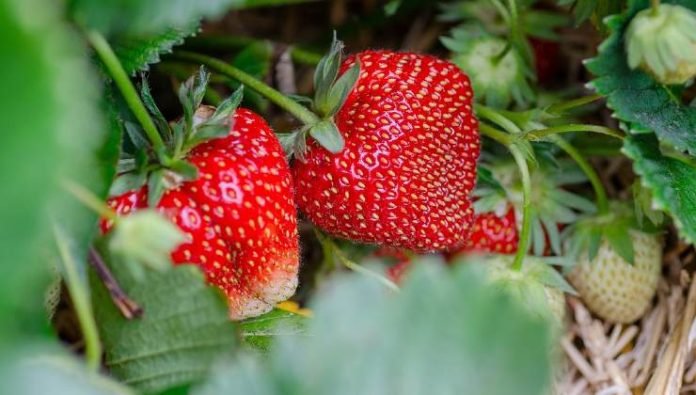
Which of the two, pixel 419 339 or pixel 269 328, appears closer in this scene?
pixel 419 339

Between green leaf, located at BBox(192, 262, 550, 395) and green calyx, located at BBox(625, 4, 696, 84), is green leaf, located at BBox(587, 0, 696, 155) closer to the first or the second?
green calyx, located at BBox(625, 4, 696, 84)

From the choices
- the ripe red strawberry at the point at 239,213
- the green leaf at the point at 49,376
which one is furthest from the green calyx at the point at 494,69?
the green leaf at the point at 49,376

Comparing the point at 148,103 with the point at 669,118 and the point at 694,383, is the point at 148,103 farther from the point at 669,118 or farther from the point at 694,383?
the point at 694,383

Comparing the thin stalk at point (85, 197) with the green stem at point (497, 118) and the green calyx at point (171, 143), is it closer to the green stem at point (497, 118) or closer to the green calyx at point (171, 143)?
the green calyx at point (171, 143)

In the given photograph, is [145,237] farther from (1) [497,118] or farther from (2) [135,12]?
(1) [497,118]

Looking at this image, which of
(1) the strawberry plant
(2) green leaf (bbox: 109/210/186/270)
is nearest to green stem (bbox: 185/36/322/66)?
(1) the strawberry plant

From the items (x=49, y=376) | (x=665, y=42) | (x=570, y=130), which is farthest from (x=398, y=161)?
(x=49, y=376)
